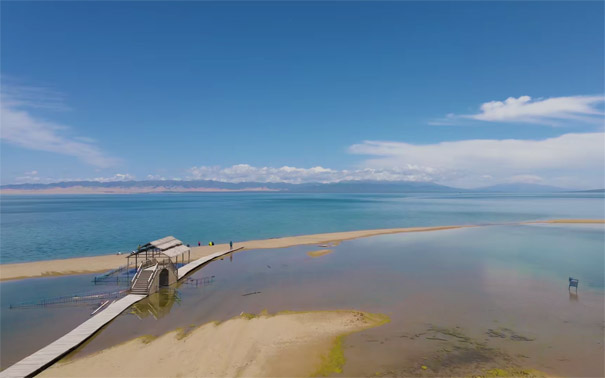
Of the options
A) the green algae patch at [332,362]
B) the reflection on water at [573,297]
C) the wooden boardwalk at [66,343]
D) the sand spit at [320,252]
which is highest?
the wooden boardwalk at [66,343]

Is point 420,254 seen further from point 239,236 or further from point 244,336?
point 239,236

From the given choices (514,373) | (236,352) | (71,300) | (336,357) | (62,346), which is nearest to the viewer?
(514,373)

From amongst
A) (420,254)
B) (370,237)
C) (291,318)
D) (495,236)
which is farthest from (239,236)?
(495,236)

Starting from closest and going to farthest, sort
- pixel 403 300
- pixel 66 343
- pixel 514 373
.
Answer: pixel 514 373 → pixel 66 343 → pixel 403 300

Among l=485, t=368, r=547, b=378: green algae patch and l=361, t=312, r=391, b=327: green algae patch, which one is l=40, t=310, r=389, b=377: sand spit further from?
l=485, t=368, r=547, b=378: green algae patch

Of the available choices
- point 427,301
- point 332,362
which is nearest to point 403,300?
point 427,301

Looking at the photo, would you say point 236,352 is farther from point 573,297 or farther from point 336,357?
point 573,297

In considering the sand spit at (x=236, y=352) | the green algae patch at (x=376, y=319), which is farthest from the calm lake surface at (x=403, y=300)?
the sand spit at (x=236, y=352)

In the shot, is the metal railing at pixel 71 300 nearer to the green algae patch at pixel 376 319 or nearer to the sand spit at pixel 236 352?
the sand spit at pixel 236 352

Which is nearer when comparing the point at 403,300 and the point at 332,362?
the point at 332,362
